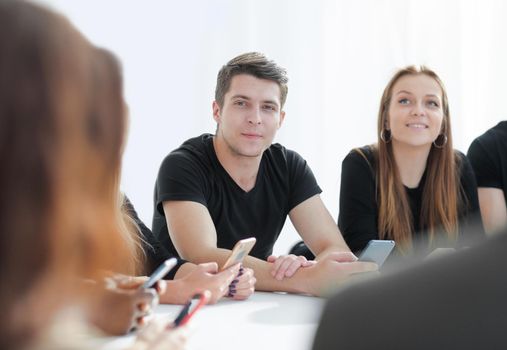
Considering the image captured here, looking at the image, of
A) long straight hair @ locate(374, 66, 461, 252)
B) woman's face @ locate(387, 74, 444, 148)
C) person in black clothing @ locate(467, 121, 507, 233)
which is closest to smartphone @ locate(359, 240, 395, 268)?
long straight hair @ locate(374, 66, 461, 252)

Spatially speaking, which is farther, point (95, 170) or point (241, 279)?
point (241, 279)

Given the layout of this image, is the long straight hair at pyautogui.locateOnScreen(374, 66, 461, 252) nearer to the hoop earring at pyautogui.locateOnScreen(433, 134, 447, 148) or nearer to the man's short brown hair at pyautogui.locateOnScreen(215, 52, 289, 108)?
the hoop earring at pyautogui.locateOnScreen(433, 134, 447, 148)

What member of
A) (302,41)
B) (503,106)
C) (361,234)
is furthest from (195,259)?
(503,106)

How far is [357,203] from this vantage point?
283 centimetres

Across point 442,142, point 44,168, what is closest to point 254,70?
point 442,142

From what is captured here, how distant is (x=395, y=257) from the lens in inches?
101

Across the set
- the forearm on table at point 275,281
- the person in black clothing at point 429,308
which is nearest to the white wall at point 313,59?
the forearm on table at point 275,281

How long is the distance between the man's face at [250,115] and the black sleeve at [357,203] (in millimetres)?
388

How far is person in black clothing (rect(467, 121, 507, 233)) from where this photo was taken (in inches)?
126

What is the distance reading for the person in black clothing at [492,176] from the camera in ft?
10.5

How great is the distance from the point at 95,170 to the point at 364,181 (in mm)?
2269

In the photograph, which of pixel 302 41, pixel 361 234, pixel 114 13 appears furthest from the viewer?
pixel 302 41

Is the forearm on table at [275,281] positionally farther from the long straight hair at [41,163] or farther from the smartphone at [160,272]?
the long straight hair at [41,163]

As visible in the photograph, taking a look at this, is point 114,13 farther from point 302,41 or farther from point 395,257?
point 395,257
